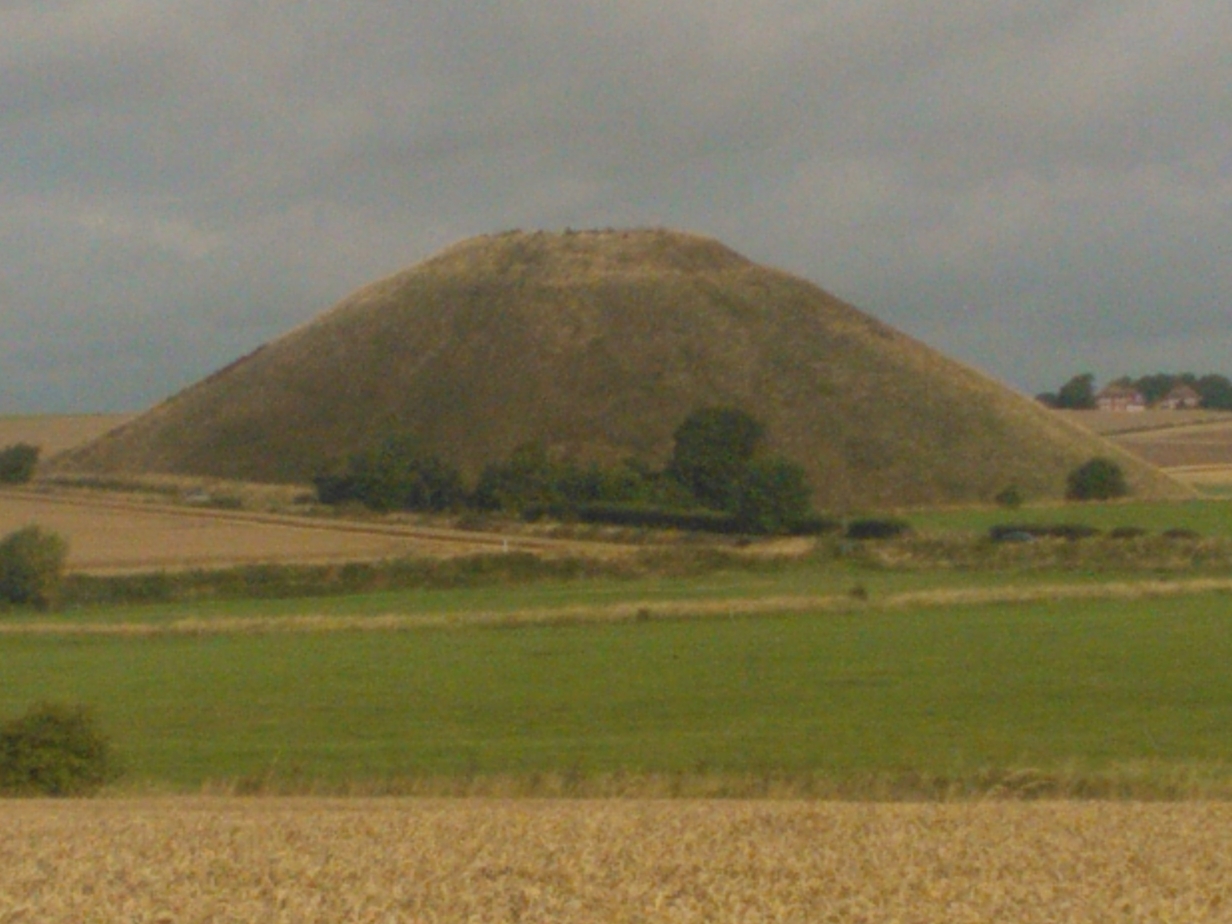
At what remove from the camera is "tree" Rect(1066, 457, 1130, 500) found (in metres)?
86.5

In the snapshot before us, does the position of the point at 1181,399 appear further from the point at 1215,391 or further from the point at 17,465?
the point at 17,465

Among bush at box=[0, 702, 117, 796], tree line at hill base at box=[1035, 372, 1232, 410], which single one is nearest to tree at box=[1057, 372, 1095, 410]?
tree line at hill base at box=[1035, 372, 1232, 410]

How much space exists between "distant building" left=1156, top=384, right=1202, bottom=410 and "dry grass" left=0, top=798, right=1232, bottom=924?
551ft

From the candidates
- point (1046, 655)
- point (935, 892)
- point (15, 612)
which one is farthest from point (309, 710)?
point (15, 612)

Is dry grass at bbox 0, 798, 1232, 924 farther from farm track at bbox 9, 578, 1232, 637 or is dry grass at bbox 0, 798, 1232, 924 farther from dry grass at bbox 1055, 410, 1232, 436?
dry grass at bbox 1055, 410, 1232, 436

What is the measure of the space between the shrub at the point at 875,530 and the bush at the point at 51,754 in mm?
43560

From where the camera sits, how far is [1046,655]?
31672 mm

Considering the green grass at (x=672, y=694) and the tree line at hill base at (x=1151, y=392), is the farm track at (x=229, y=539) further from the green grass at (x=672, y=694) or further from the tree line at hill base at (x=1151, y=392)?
the tree line at hill base at (x=1151, y=392)

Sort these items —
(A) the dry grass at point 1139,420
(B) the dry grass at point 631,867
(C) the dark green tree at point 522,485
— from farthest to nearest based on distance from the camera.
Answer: (A) the dry grass at point 1139,420, (C) the dark green tree at point 522,485, (B) the dry grass at point 631,867

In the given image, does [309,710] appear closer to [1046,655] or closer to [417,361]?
[1046,655]

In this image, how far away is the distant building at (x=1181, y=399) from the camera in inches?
6855

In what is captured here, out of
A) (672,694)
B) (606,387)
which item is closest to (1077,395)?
(606,387)

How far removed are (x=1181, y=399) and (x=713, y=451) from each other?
118 meters

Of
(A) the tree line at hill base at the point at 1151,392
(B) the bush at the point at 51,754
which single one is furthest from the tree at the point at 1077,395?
(B) the bush at the point at 51,754
